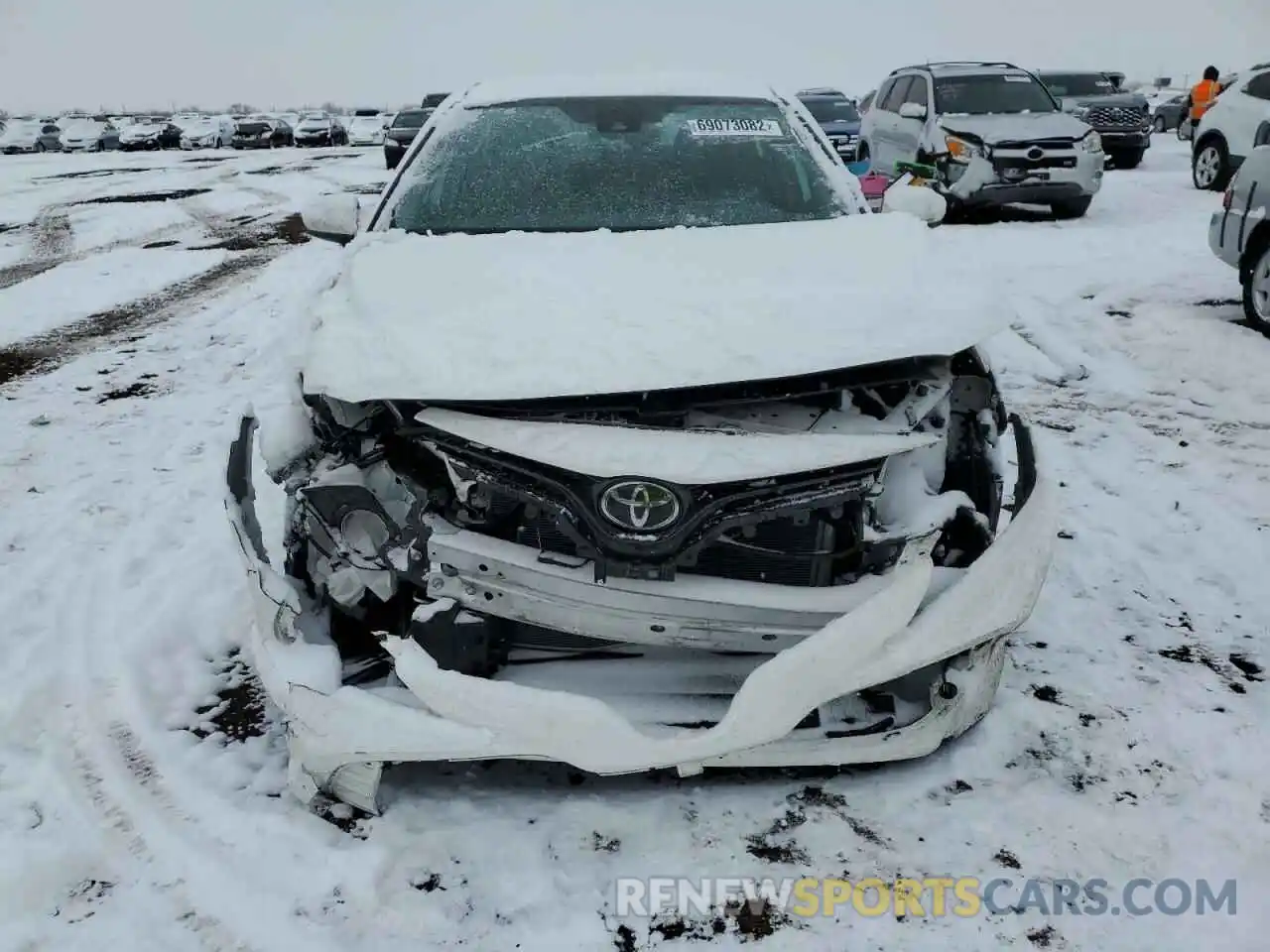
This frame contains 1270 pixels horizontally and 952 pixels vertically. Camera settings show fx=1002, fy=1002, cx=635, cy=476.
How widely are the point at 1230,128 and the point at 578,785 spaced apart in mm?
13521

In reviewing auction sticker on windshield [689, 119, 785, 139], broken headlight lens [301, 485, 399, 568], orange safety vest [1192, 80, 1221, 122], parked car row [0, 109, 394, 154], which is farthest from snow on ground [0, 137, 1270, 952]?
parked car row [0, 109, 394, 154]

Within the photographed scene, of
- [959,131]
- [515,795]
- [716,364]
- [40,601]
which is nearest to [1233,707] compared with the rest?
[716,364]

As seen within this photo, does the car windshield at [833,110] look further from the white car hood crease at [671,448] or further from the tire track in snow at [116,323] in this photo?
the white car hood crease at [671,448]

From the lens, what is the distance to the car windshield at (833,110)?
20.8m

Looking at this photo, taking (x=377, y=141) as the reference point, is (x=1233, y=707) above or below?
below

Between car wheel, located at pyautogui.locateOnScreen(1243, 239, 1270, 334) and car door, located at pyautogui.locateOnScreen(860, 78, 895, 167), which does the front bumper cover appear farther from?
car door, located at pyautogui.locateOnScreen(860, 78, 895, 167)

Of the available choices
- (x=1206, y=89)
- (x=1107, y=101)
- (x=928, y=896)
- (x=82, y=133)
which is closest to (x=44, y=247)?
(x=928, y=896)

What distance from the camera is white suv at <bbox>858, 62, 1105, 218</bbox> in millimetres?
11617

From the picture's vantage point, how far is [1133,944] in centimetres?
213

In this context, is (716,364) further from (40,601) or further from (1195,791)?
(40,601)

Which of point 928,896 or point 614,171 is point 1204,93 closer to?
point 614,171

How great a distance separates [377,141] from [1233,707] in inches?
1664

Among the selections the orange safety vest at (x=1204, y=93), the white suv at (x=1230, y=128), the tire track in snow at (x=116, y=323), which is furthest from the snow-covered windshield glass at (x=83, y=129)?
the white suv at (x=1230, y=128)

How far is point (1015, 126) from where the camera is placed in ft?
38.7
